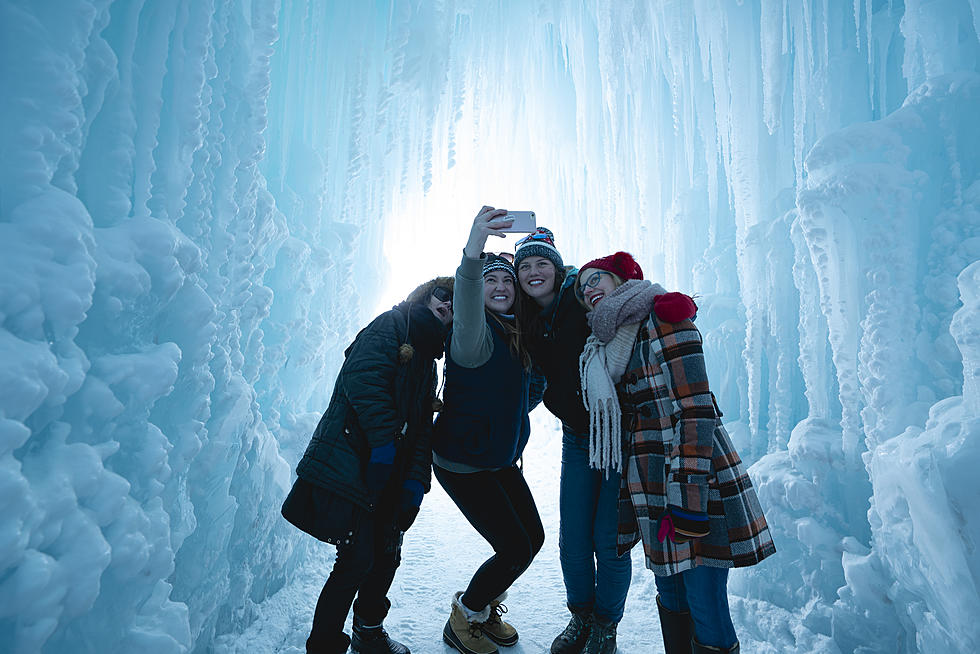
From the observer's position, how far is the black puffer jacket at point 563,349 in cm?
208

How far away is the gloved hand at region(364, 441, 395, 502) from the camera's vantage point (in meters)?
1.93

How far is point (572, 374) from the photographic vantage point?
210 centimetres

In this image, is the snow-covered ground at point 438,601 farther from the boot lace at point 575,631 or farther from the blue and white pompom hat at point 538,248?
the blue and white pompom hat at point 538,248

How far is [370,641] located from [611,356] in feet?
6.01

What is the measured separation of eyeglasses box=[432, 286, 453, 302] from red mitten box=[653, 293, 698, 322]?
1.03 metres

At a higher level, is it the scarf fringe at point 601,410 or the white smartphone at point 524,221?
the white smartphone at point 524,221

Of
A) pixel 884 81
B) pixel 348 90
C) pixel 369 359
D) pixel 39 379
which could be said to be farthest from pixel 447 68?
pixel 39 379

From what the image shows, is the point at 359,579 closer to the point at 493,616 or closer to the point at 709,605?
the point at 493,616

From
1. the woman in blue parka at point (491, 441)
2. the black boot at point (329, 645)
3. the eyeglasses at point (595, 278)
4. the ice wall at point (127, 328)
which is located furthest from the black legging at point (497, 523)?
the ice wall at point (127, 328)

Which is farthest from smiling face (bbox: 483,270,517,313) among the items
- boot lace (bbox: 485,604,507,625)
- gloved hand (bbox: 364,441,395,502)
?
boot lace (bbox: 485,604,507,625)

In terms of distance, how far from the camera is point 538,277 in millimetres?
2191

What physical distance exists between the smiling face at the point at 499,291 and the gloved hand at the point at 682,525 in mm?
1110

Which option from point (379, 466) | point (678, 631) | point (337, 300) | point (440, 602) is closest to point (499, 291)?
point (379, 466)

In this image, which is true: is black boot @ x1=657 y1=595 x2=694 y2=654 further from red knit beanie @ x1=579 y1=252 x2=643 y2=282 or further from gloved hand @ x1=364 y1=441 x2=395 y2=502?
red knit beanie @ x1=579 y1=252 x2=643 y2=282
